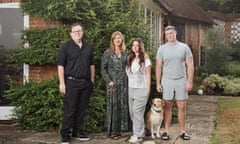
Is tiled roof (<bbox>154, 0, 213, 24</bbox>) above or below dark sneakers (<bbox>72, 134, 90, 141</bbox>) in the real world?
above

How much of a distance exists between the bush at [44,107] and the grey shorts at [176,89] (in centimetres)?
143

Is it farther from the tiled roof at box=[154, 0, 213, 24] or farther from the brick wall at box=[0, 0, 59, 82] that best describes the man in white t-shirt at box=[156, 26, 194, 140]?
the tiled roof at box=[154, 0, 213, 24]

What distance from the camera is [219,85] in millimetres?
13867

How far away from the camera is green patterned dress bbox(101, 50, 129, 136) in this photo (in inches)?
265

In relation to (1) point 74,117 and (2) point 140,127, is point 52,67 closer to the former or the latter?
(1) point 74,117

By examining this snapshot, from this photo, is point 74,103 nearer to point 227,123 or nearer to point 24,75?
point 24,75

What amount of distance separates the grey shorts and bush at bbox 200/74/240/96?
755 centimetres

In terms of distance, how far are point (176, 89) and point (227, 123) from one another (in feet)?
8.19

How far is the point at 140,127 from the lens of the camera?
263 inches

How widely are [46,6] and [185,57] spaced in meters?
2.88

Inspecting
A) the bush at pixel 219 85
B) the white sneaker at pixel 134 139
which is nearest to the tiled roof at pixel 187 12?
the bush at pixel 219 85

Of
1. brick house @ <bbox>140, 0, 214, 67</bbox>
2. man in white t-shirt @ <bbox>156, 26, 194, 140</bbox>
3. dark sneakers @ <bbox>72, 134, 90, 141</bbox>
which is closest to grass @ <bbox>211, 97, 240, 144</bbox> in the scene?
man in white t-shirt @ <bbox>156, 26, 194, 140</bbox>

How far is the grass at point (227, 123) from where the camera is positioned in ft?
22.7

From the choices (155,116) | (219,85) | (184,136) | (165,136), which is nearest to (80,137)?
(155,116)
